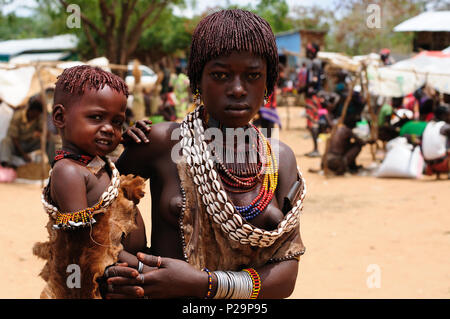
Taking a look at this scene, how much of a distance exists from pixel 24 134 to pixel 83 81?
24.6 feet

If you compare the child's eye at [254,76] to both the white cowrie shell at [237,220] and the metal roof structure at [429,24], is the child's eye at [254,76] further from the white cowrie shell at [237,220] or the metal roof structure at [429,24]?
the metal roof structure at [429,24]

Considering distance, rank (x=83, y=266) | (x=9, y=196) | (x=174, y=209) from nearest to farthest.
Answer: (x=83, y=266) < (x=174, y=209) < (x=9, y=196)

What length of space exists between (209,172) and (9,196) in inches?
268

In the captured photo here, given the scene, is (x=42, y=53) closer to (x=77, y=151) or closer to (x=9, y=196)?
(x=9, y=196)

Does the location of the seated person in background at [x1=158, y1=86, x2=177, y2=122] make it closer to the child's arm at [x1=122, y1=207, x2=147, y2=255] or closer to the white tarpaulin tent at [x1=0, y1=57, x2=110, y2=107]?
the white tarpaulin tent at [x1=0, y1=57, x2=110, y2=107]

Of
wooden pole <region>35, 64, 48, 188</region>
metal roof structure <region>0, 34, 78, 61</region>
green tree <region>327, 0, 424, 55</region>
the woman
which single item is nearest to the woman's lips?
the woman

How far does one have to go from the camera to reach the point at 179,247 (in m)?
1.80

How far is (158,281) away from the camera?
5.17 feet

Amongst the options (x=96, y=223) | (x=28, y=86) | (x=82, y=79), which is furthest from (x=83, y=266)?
(x=28, y=86)

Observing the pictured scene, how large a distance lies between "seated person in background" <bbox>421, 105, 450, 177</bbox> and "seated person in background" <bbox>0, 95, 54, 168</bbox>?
6214 millimetres

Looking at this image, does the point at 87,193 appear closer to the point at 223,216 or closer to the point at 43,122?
the point at 223,216

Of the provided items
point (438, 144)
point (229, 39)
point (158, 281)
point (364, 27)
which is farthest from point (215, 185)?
point (364, 27)

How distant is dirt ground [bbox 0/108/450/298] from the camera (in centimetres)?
474

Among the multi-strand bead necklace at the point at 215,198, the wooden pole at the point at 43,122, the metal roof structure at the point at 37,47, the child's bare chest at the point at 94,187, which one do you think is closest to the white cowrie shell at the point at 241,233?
the multi-strand bead necklace at the point at 215,198
